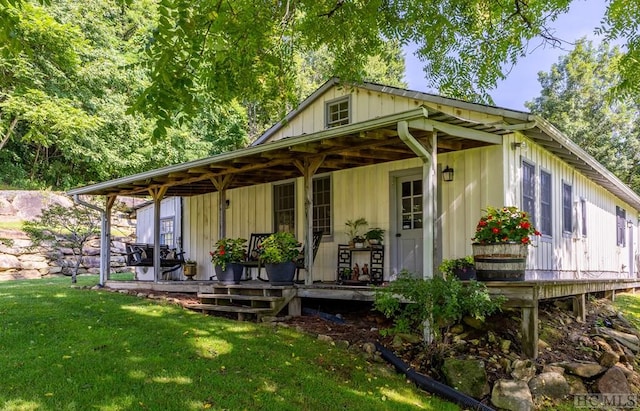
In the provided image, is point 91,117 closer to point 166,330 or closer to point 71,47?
point 71,47

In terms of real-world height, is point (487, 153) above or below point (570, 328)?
above

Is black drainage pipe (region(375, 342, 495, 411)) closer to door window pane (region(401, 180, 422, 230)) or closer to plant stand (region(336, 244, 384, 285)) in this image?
plant stand (region(336, 244, 384, 285))

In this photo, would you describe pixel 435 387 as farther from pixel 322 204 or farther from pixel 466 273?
pixel 322 204

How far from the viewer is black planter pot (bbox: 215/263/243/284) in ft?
25.9

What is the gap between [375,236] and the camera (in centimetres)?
762

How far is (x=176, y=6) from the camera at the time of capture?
3541mm

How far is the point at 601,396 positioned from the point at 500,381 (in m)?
Answer: 1.26

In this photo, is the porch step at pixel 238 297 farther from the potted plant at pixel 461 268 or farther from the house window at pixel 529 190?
the house window at pixel 529 190

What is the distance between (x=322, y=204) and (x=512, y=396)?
4.93 meters

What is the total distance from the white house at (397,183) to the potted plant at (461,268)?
15.9 inches

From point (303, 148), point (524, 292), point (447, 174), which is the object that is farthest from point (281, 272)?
point (524, 292)

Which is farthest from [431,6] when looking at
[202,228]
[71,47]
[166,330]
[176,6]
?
[71,47]

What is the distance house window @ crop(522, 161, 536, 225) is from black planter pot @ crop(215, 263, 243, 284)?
4614mm

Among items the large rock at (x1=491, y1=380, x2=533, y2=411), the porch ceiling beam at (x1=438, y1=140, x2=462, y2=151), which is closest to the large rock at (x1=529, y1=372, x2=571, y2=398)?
the large rock at (x1=491, y1=380, x2=533, y2=411)
